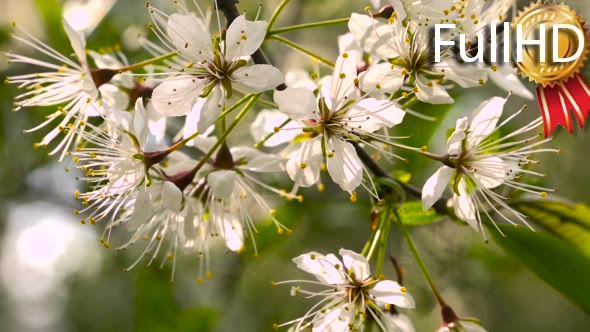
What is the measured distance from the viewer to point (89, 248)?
344 cm

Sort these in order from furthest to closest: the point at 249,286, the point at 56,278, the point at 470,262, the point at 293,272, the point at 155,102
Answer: the point at 56,278
the point at 249,286
the point at 293,272
the point at 470,262
the point at 155,102

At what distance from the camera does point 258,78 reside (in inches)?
43.3

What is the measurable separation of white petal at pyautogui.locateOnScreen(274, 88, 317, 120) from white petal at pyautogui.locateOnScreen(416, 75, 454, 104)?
0.17m

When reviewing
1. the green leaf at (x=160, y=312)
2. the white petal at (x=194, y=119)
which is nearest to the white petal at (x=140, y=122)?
the white petal at (x=194, y=119)

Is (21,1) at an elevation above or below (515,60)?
below

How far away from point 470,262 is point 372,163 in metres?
1.32

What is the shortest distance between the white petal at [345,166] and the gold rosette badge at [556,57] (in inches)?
16.8

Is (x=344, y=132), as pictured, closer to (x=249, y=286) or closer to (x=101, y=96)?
(x=101, y=96)

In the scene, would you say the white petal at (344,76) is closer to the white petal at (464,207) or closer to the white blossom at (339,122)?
the white blossom at (339,122)

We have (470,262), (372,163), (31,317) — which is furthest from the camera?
(31,317)

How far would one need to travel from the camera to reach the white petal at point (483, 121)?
3.92 ft

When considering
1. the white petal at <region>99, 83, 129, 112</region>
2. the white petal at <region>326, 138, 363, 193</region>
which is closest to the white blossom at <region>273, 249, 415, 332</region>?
the white petal at <region>326, 138, 363, 193</region>

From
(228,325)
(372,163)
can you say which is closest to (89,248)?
(228,325)

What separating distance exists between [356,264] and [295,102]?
27 cm
